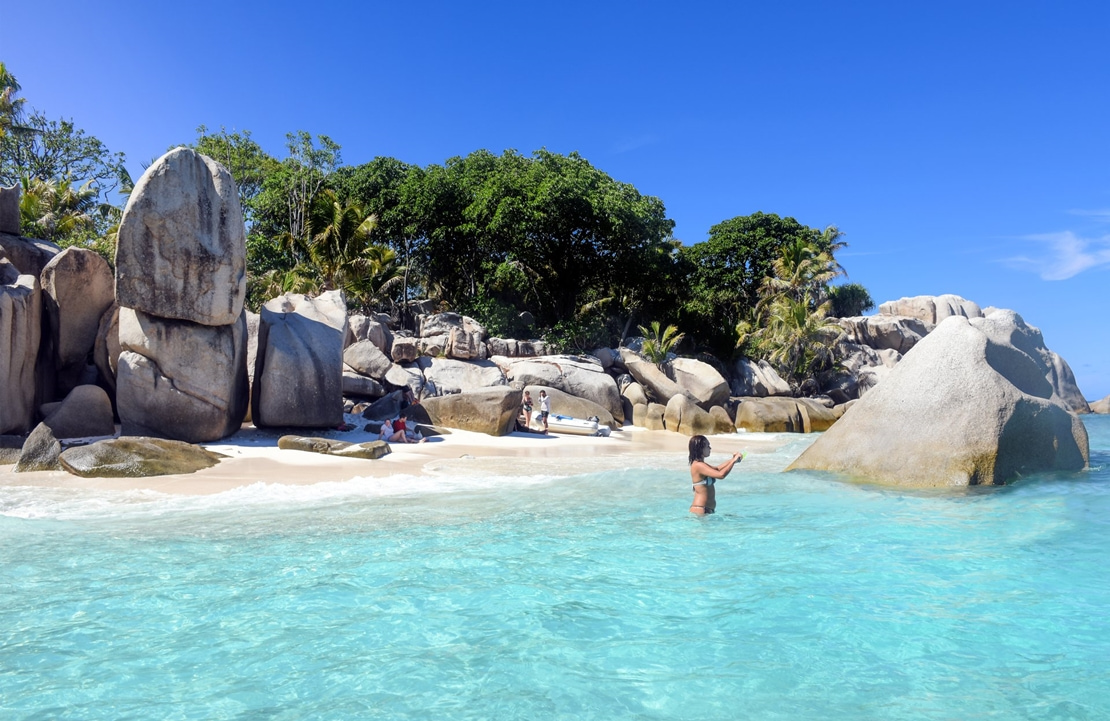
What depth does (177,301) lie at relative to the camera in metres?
12.5

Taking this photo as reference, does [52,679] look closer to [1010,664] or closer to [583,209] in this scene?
[1010,664]

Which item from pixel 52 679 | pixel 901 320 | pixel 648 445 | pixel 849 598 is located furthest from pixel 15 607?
pixel 901 320

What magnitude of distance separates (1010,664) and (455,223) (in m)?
28.8

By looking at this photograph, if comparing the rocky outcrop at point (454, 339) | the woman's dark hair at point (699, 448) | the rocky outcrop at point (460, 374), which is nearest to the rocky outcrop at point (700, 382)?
the rocky outcrop at point (460, 374)

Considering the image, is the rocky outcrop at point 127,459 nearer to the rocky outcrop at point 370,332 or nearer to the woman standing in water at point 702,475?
the woman standing in water at point 702,475

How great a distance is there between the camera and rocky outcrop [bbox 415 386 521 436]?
1684cm

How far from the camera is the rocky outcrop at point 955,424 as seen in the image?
9258mm

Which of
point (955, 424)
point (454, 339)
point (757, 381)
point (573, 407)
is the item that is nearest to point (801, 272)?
point (757, 381)

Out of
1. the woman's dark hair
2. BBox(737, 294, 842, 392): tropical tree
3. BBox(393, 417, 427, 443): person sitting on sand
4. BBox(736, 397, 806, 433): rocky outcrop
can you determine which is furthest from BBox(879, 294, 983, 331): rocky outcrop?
the woman's dark hair

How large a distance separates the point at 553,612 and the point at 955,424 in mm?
7200

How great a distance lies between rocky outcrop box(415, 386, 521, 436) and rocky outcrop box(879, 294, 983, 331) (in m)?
33.2

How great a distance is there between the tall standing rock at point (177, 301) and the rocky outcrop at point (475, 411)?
5.09 m

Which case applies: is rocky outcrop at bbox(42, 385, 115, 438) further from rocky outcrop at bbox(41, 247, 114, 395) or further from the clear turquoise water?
the clear turquoise water

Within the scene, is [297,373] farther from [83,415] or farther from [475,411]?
[475,411]
